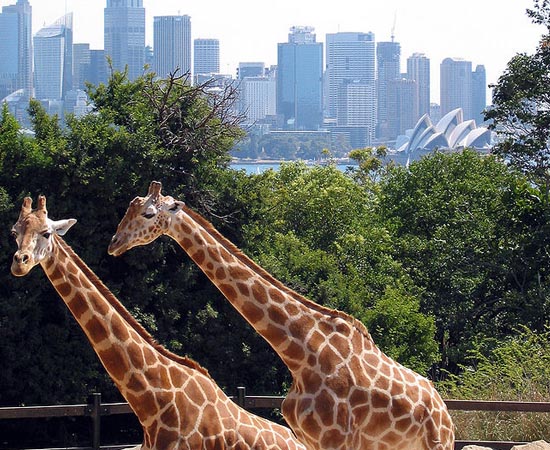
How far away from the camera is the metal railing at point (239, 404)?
46.2 ft

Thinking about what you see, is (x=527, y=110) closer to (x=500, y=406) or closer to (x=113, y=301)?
(x=500, y=406)

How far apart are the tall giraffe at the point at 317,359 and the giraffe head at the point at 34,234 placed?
1.09m

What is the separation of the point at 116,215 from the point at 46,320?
73.2 inches

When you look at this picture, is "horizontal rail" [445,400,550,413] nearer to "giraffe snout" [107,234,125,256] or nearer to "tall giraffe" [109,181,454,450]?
"tall giraffe" [109,181,454,450]

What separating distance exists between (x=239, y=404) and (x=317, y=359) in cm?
434

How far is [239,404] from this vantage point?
47.9 feet

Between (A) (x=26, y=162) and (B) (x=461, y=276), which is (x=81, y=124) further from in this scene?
(B) (x=461, y=276)

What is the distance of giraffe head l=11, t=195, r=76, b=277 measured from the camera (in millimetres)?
9117

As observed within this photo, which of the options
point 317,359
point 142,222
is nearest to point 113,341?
point 142,222

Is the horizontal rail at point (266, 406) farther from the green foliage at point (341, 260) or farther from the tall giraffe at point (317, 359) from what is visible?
the green foliage at point (341, 260)

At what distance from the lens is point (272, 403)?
14711 millimetres

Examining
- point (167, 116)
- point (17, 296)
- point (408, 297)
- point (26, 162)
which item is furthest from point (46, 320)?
point (408, 297)

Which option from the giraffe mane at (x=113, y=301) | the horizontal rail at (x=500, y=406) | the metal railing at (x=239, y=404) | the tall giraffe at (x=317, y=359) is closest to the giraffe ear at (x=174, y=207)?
the tall giraffe at (x=317, y=359)

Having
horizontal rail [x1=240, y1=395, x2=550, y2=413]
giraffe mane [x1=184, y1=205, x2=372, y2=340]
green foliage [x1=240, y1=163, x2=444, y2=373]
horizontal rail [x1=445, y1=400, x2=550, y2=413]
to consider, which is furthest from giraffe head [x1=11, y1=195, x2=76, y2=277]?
green foliage [x1=240, y1=163, x2=444, y2=373]
